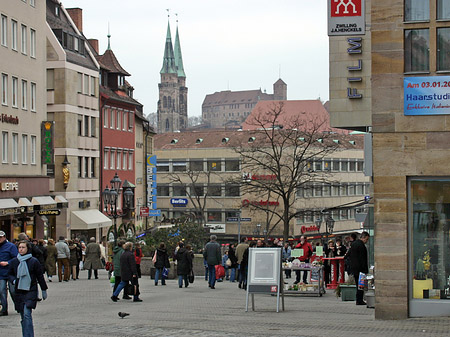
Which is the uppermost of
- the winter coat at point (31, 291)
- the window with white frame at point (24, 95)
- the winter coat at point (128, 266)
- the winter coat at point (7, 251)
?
the window with white frame at point (24, 95)

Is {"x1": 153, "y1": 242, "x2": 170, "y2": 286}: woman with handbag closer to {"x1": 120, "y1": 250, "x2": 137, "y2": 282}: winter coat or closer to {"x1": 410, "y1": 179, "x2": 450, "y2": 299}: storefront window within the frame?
{"x1": 120, "y1": 250, "x2": 137, "y2": 282}: winter coat

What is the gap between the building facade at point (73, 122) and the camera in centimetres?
5678

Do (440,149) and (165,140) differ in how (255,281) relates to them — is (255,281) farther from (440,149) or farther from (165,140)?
(165,140)

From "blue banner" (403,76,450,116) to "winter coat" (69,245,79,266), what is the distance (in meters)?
17.7

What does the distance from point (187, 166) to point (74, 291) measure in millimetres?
84298

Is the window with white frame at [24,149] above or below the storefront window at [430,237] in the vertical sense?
above

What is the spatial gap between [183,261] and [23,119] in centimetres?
2100

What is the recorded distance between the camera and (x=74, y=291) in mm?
26719

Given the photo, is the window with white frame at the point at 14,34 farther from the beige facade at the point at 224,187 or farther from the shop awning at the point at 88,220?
the beige facade at the point at 224,187

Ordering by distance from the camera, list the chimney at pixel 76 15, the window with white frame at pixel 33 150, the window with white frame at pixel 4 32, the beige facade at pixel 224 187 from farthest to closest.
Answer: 1. the beige facade at pixel 224 187
2. the chimney at pixel 76 15
3. the window with white frame at pixel 33 150
4. the window with white frame at pixel 4 32

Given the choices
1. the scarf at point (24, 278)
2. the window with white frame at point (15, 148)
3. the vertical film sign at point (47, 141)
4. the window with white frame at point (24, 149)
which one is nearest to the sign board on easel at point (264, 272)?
the scarf at point (24, 278)

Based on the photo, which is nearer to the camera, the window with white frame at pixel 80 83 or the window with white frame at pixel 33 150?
the window with white frame at pixel 33 150

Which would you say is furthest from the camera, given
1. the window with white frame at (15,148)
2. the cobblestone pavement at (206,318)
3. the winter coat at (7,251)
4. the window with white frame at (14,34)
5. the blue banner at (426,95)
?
the window with white frame at (15,148)

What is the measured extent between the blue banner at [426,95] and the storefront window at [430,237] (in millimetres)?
1213
